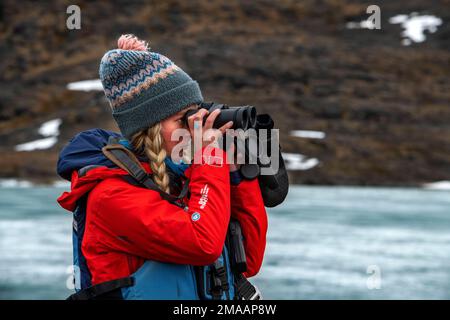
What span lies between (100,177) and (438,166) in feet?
144

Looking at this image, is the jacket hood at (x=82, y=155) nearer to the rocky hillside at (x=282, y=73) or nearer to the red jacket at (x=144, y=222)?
the red jacket at (x=144, y=222)

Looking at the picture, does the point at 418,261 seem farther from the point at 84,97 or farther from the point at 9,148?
the point at 84,97

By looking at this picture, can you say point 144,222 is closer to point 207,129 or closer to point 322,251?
point 207,129

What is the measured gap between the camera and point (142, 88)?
2553 millimetres

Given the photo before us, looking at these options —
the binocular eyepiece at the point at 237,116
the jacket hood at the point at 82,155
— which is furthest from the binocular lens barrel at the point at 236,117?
the jacket hood at the point at 82,155

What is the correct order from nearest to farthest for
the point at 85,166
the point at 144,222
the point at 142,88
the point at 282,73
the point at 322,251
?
the point at 144,222, the point at 85,166, the point at 142,88, the point at 322,251, the point at 282,73

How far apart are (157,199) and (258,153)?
439 mm

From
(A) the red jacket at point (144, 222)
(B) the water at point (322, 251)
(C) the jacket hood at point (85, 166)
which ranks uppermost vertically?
(C) the jacket hood at point (85, 166)

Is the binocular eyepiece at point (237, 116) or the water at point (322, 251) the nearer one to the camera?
the binocular eyepiece at point (237, 116)

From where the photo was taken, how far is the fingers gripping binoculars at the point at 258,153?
96.3 inches

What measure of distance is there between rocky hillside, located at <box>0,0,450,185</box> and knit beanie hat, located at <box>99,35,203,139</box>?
38293 mm

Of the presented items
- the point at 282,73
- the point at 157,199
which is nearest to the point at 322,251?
the point at 157,199

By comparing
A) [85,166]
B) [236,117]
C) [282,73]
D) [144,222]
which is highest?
[236,117]

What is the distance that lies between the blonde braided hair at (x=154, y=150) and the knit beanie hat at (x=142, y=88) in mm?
27
